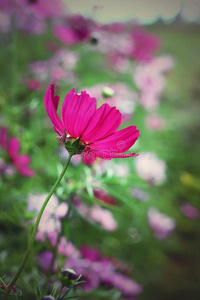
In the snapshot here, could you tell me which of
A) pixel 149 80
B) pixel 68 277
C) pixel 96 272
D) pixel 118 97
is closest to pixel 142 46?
pixel 149 80

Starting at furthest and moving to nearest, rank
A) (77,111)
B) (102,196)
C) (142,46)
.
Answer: (142,46) < (102,196) < (77,111)

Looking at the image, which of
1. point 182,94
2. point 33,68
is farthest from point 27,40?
point 182,94

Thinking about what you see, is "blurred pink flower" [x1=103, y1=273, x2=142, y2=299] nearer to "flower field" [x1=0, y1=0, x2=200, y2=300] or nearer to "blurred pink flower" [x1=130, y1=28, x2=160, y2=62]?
"flower field" [x1=0, y1=0, x2=200, y2=300]

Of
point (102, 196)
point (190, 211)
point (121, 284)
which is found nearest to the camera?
point (121, 284)

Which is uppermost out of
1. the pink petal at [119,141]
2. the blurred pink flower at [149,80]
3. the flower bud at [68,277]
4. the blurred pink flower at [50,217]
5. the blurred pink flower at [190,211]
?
the blurred pink flower at [149,80]

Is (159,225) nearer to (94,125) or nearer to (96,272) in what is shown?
(96,272)

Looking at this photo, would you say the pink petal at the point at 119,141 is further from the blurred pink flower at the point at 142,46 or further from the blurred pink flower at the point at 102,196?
the blurred pink flower at the point at 142,46

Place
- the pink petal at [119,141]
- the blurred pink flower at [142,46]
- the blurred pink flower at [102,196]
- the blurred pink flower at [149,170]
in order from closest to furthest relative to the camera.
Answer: the pink petal at [119,141], the blurred pink flower at [102,196], the blurred pink flower at [149,170], the blurred pink flower at [142,46]

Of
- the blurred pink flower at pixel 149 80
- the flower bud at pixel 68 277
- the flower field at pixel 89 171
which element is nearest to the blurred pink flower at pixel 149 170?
the flower field at pixel 89 171
